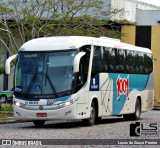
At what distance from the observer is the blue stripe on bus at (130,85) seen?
95.3ft

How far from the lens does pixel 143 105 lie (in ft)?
109

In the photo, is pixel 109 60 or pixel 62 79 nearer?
pixel 62 79

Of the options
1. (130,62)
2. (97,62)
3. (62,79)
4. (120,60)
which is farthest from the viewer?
(130,62)

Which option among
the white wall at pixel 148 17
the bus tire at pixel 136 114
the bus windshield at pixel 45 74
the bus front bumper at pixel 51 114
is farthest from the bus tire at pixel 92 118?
the white wall at pixel 148 17

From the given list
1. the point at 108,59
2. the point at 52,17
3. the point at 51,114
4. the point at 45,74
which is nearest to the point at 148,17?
the point at 52,17

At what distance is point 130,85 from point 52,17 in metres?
10.8

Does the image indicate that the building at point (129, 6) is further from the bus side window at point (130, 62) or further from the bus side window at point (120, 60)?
the bus side window at point (120, 60)

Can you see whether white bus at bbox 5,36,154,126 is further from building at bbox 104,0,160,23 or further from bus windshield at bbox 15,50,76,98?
building at bbox 104,0,160,23

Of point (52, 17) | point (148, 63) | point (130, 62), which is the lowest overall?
point (148, 63)

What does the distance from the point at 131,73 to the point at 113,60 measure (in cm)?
247

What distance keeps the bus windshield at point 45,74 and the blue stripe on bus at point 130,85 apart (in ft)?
12.9

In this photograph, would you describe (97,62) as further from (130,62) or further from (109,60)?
(130,62)

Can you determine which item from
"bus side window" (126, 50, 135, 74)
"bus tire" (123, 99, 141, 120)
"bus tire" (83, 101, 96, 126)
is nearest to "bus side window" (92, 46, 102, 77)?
"bus tire" (83, 101, 96, 126)

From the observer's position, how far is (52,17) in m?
40.2
